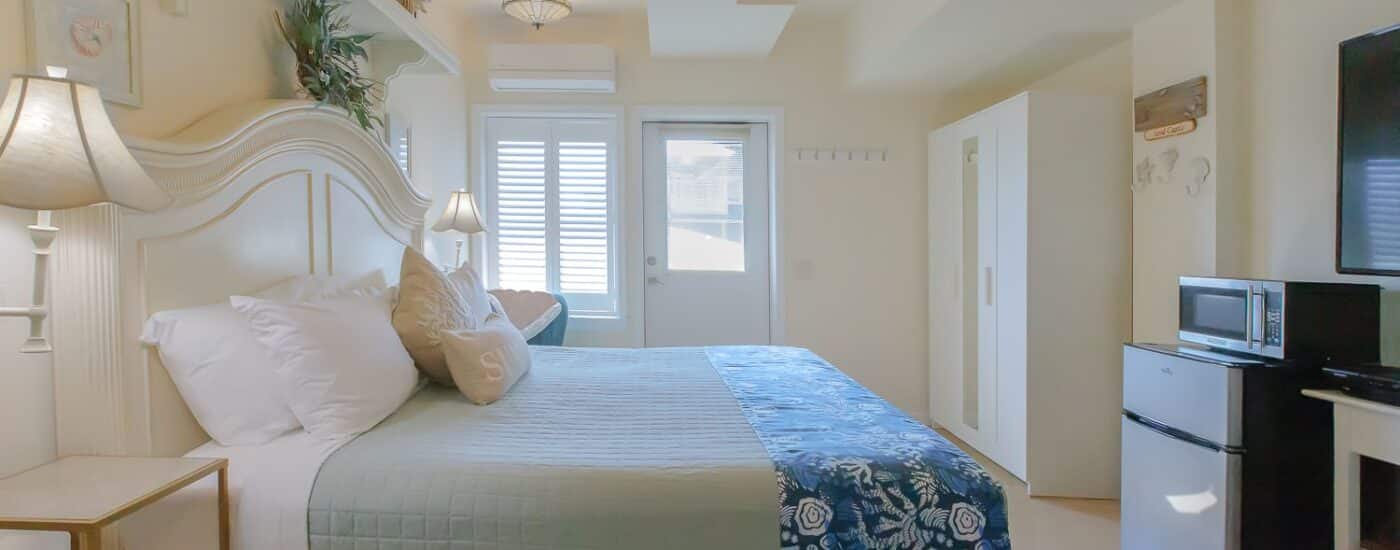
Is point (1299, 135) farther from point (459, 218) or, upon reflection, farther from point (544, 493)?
point (459, 218)

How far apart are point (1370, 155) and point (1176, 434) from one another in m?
0.92

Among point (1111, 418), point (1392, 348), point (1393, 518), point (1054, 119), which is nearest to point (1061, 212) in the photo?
point (1054, 119)

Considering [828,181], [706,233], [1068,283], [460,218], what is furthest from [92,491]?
[828,181]

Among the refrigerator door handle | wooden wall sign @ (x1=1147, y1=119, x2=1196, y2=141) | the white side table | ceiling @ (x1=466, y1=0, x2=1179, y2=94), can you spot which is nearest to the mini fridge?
the refrigerator door handle

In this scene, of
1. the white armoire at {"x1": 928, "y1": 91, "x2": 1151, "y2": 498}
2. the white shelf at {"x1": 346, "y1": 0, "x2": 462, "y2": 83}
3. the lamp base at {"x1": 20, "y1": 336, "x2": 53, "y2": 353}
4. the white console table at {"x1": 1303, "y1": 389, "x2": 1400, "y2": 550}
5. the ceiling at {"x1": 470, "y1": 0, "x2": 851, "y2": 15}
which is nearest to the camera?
the lamp base at {"x1": 20, "y1": 336, "x2": 53, "y2": 353}

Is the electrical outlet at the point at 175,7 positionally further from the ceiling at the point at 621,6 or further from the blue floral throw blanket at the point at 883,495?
the ceiling at the point at 621,6

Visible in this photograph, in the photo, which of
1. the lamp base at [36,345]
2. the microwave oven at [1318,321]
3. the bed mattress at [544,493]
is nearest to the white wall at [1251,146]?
the microwave oven at [1318,321]

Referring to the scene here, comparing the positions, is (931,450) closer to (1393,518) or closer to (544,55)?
(1393,518)

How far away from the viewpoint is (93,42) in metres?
1.50

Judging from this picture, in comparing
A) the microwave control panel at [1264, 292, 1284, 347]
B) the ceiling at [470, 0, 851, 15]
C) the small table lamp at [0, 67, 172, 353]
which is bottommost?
the microwave control panel at [1264, 292, 1284, 347]

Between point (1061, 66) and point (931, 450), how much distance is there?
9.66 ft

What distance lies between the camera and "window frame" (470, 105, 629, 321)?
4.24m

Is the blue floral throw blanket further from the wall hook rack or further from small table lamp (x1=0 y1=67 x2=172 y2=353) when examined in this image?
the wall hook rack

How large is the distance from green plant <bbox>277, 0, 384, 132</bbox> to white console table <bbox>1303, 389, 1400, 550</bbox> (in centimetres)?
300
